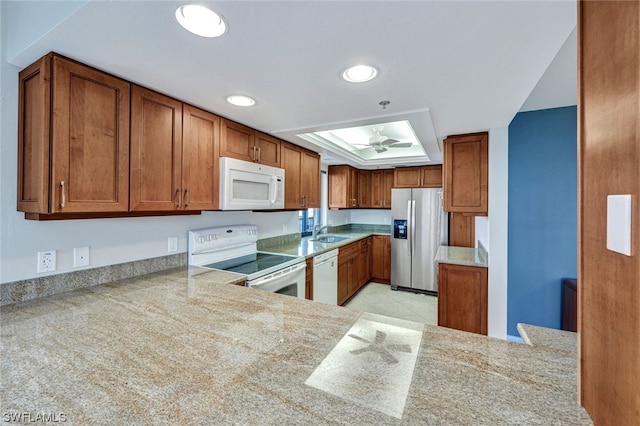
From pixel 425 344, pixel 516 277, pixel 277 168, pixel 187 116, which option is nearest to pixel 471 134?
pixel 516 277

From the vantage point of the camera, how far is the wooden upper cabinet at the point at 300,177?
2984 millimetres

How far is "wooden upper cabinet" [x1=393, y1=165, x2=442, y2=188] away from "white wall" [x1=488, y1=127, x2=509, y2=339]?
1776mm

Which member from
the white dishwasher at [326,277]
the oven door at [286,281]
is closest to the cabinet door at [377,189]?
the white dishwasher at [326,277]

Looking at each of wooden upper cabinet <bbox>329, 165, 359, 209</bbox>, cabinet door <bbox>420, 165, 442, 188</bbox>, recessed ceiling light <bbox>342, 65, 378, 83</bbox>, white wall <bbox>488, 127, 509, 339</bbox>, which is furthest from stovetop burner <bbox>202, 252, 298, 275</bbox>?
cabinet door <bbox>420, 165, 442, 188</bbox>

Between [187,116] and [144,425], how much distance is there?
6.03 feet

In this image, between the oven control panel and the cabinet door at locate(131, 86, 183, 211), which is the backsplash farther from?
the cabinet door at locate(131, 86, 183, 211)

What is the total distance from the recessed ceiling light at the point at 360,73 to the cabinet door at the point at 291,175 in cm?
A: 153

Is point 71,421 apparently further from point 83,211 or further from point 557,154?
point 557,154

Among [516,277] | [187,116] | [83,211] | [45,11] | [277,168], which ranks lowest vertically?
[516,277]

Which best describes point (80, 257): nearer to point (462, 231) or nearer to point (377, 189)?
point (462, 231)

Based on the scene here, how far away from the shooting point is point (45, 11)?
1146 millimetres

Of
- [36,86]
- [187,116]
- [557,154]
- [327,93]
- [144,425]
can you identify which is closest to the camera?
[144,425]

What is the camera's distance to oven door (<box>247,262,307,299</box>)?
2.06m

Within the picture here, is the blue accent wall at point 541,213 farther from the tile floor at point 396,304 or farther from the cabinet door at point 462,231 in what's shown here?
the tile floor at point 396,304
